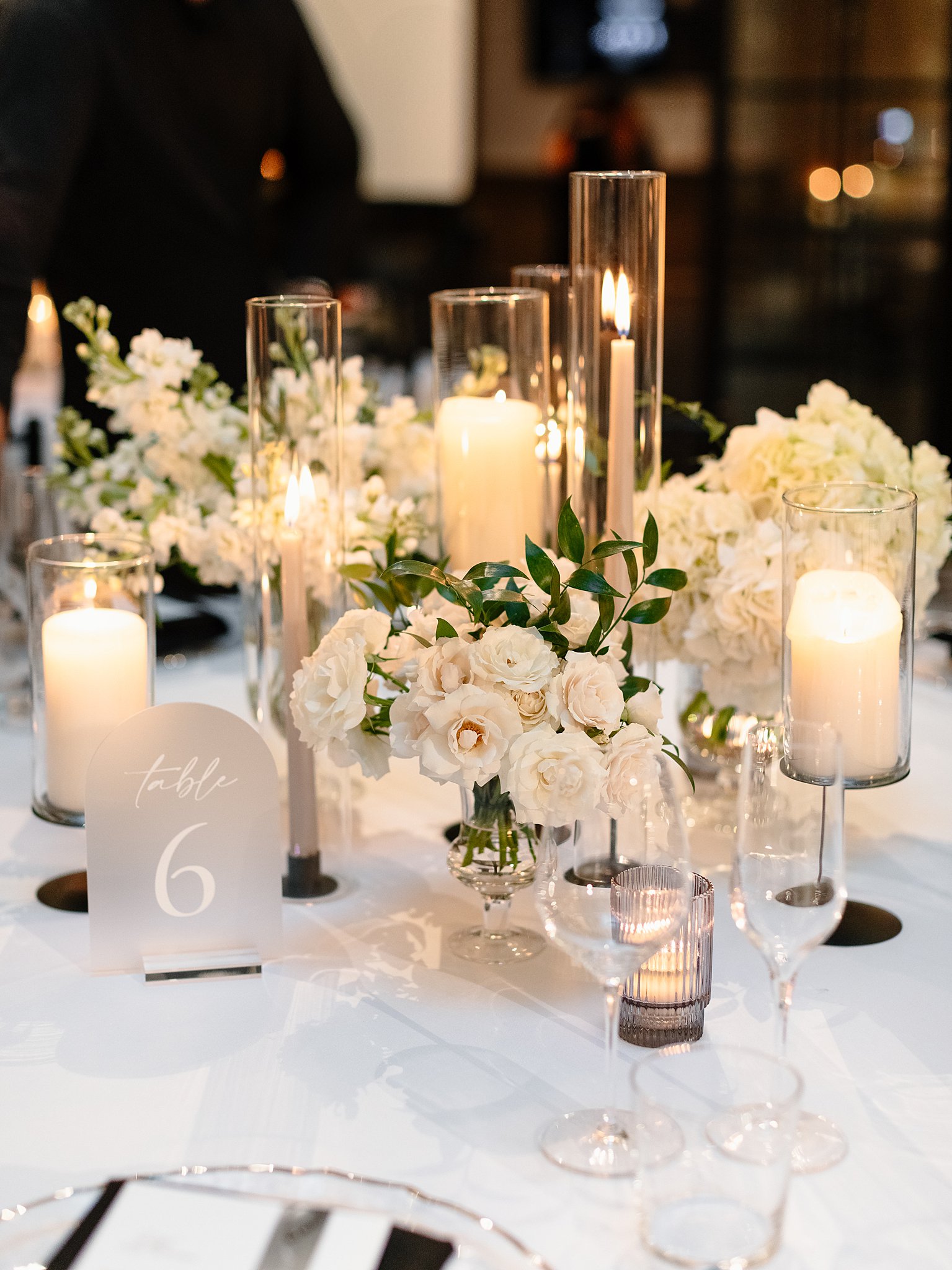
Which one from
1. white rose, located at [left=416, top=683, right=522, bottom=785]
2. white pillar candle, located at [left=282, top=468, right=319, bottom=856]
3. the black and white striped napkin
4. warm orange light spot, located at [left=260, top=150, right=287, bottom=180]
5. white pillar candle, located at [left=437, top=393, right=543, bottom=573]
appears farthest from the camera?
warm orange light spot, located at [left=260, top=150, right=287, bottom=180]

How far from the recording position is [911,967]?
3.66 ft

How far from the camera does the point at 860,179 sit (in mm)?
5090

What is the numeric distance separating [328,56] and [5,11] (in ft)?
10.9

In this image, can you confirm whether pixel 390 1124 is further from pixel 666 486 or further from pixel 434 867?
pixel 666 486

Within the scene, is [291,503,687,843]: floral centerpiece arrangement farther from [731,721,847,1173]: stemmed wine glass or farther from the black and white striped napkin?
the black and white striped napkin

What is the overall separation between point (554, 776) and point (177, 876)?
324 millimetres

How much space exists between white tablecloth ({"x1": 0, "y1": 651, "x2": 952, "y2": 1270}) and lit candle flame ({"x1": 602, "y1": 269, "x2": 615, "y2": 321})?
494mm

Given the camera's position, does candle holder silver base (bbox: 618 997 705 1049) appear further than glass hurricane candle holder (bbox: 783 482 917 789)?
No

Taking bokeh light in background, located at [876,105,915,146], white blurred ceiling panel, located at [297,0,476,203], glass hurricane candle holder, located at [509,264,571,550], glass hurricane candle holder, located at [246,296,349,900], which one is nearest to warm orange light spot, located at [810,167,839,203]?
bokeh light in background, located at [876,105,915,146]

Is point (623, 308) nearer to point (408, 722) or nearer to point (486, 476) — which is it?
point (486, 476)

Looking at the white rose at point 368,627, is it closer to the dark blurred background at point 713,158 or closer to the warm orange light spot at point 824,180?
the dark blurred background at point 713,158

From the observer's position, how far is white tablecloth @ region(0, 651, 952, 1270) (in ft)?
2.73

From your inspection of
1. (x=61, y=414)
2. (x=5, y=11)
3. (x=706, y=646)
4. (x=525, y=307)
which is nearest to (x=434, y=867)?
(x=706, y=646)

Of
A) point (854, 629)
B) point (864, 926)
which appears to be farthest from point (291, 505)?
point (864, 926)
